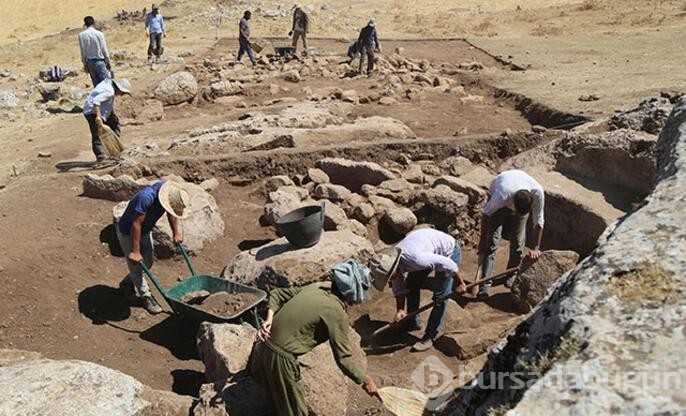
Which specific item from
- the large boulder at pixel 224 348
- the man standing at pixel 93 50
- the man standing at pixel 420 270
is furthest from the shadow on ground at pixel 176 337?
the man standing at pixel 93 50

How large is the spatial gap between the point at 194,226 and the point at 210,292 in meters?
1.43

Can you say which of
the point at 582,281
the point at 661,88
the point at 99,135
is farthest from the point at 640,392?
the point at 661,88

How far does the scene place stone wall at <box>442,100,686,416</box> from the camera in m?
1.90

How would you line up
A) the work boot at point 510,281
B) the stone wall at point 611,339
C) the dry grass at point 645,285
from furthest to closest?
the work boot at point 510,281, the dry grass at point 645,285, the stone wall at point 611,339

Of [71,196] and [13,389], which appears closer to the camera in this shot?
[13,389]

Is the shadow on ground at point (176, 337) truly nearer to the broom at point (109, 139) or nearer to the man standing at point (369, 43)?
the broom at point (109, 139)

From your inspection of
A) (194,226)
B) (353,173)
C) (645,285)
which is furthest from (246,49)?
(645,285)

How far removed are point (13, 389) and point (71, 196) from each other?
14.6 feet

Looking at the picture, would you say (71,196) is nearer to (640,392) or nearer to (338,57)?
(640,392)

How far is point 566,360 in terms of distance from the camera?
2.07 m

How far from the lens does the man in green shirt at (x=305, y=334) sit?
3.89 meters

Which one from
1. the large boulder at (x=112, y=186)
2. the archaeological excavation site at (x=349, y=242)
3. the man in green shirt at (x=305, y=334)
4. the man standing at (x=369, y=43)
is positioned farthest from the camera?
the man standing at (x=369, y=43)

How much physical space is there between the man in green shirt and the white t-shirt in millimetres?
2537

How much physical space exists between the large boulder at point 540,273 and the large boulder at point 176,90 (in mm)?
10116
